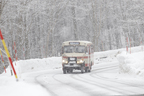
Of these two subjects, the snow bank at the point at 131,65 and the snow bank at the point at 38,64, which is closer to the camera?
the snow bank at the point at 131,65

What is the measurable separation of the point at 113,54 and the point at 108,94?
25.6m

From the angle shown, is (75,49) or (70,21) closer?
(75,49)

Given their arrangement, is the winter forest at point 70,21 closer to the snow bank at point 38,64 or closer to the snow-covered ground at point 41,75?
the snow bank at point 38,64

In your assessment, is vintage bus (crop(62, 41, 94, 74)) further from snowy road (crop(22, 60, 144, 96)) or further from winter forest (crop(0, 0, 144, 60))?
winter forest (crop(0, 0, 144, 60))

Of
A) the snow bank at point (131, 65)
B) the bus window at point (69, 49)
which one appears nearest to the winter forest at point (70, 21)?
the bus window at point (69, 49)

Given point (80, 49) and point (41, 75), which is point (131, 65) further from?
point (41, 75)

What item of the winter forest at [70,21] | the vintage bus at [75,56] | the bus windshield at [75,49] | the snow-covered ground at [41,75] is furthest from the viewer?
the winter forest at [70,21]

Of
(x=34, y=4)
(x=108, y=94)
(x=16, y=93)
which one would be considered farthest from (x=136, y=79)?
(x=34, y=4)

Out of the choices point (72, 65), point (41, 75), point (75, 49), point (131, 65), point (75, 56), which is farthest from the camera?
point (75, 49)

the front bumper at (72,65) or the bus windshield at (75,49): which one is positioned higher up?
the bus windshield at (75,49)

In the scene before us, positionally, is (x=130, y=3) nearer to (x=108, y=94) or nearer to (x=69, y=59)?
(x=69, y=59)

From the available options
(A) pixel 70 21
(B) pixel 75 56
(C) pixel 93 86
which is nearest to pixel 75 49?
(B) pixel 75 56

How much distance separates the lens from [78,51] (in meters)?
20.2

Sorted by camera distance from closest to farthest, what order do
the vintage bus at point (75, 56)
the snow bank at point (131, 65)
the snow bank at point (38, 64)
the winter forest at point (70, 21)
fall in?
the snow bank at point (131, 65) → the vintage bus at point (75, 56) → the snow bank at point (38, 64) → the winter forest at point (70, 21)
